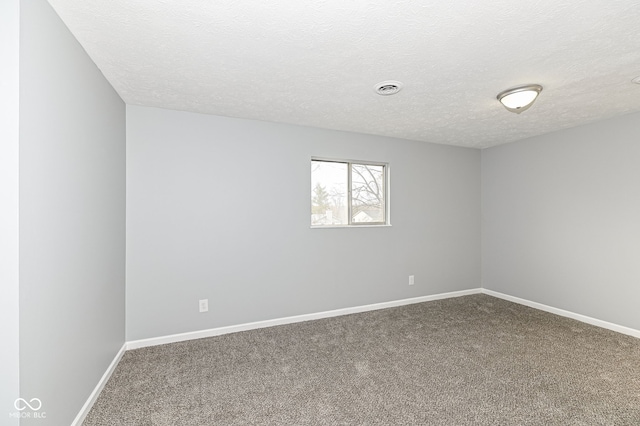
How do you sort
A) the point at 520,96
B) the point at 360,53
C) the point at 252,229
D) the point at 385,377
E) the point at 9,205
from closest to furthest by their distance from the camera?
1. the point at 9,205
2. the point at 360,53
3. the point at 385,377
4. the point at 520,96
5. the point at 252,229

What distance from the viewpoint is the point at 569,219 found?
12.4ft

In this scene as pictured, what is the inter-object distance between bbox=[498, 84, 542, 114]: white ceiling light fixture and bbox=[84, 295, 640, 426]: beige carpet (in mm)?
2179

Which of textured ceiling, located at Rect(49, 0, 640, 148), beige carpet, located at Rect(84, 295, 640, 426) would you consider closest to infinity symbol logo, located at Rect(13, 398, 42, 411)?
beige carpet, located at Rect(84, 295, 640, 426)

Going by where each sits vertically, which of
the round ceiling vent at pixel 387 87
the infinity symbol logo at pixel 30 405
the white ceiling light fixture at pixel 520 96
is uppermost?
the round ceiling vent at pixel 387 87

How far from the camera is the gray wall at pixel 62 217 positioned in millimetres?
1341

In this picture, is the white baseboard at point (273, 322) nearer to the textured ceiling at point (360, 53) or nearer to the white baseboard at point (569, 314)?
the white baseboard at point (569, 314)

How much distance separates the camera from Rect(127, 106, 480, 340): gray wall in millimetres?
2979

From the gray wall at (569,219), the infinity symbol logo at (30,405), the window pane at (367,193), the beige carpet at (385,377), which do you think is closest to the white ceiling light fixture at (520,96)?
the gray wall at (569,219)

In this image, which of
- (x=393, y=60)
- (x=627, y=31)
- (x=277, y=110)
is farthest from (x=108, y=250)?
(x=627, y=31)

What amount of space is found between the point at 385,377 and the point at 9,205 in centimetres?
248

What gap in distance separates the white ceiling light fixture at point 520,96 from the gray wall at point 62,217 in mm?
3099

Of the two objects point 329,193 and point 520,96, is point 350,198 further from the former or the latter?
point 520,96

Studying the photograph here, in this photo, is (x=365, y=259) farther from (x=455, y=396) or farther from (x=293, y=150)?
(x=455, y=396)

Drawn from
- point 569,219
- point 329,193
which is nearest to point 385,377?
point 329,193
